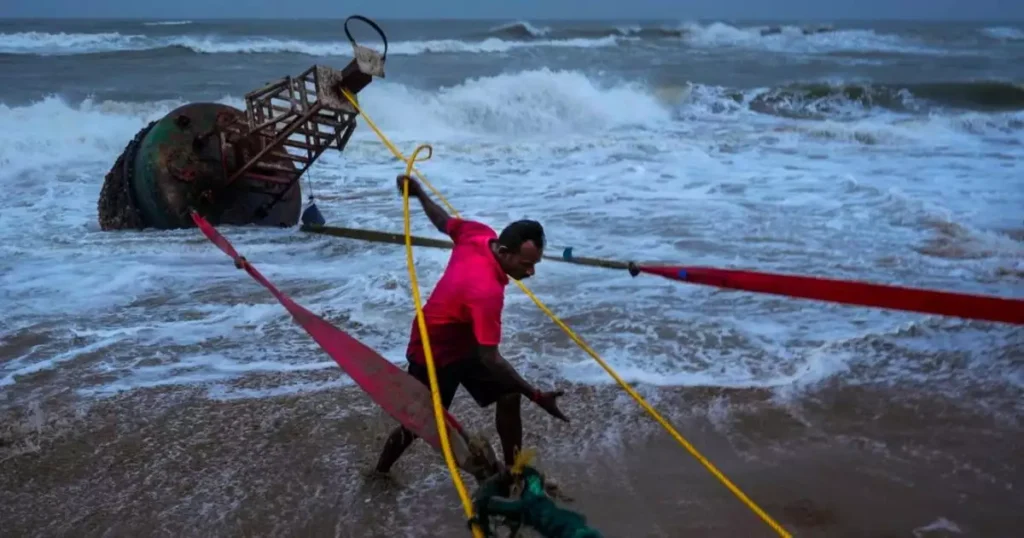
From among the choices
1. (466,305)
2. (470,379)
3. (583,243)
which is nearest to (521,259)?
(466,305)

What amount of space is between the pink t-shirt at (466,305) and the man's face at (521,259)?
0.11 feet

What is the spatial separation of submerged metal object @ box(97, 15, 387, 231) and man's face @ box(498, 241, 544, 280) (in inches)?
183

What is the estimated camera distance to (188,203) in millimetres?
8445

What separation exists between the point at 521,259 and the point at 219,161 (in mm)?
5766

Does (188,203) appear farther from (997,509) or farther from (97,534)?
(997,509)

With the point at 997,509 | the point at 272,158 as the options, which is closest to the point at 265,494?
the point at 997,509

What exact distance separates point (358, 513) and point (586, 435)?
1.27 metres

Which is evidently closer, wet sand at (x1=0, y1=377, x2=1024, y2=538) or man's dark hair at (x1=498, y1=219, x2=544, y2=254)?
man's dark hair at (x1=498, y1=219, x2=544, y2=254)

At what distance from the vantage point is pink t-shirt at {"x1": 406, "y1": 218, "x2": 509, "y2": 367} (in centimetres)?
329

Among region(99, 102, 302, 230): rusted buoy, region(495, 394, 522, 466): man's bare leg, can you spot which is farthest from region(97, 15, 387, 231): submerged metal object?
region(495, 394, 522, 466): man's bare leg

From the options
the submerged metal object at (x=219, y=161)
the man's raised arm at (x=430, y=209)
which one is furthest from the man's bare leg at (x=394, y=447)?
the submerged metal object at (x=219, y=161)

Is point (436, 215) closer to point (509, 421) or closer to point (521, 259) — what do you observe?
point (521, 259)

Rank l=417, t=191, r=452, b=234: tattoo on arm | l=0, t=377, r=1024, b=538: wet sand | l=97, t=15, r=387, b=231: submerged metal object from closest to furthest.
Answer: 1. l=0, t=377, r=1024, b=538: wet sand
2. l=417, t=191, r=452, b=234: tattoo on arm
3. l=97, t=15, r=387, b=231: submerged metal object

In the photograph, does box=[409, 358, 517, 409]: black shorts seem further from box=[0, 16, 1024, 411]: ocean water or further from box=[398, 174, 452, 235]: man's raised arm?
box=[0, 16, 1024, 411]: ocean water
